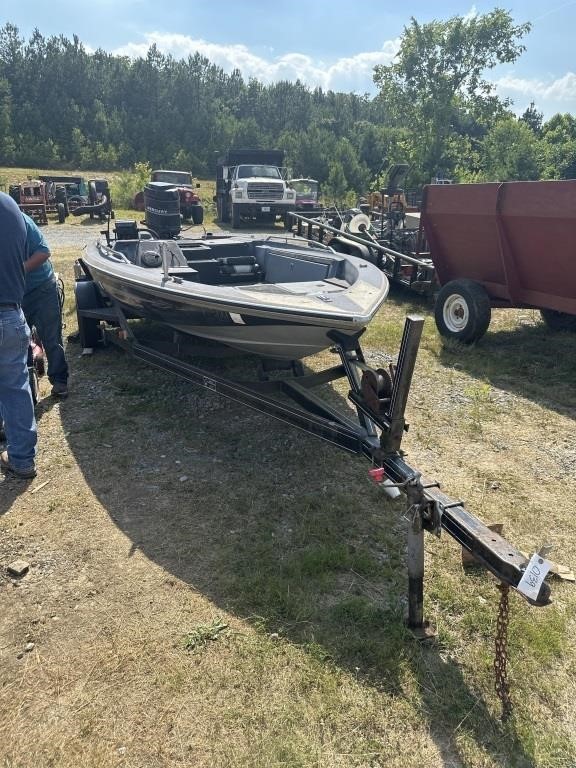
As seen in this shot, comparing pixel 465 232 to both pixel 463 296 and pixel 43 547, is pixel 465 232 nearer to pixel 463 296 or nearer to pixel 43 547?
pixel 463 296

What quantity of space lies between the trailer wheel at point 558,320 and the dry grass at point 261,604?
256 cm

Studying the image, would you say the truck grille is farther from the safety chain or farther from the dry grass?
the safety chain

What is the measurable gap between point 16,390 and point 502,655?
3.02 meters

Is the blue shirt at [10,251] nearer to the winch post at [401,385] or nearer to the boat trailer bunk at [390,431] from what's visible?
the boat trailer bunk at [390,431]

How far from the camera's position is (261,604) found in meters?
2.60

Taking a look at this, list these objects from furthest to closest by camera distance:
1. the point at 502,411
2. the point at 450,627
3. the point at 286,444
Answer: the point at 502,411
the point at 286,444
the point at 450,627

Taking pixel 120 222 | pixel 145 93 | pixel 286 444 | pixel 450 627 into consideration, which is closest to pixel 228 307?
pixel 286 444

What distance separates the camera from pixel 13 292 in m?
3.39

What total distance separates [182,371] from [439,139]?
35860 mm

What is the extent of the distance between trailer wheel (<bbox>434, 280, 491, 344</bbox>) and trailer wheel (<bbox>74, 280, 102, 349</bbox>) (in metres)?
3.85

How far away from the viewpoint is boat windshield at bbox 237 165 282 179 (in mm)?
17047

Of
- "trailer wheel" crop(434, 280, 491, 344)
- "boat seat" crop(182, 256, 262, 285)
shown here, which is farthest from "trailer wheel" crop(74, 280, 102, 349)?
"trailer wheel" crop(434, 280, 491, 344)

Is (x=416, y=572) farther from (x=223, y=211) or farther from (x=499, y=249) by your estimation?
(x=223, y=211)

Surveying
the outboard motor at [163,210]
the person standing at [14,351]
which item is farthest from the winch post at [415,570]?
the outboard motor at [163,210]
